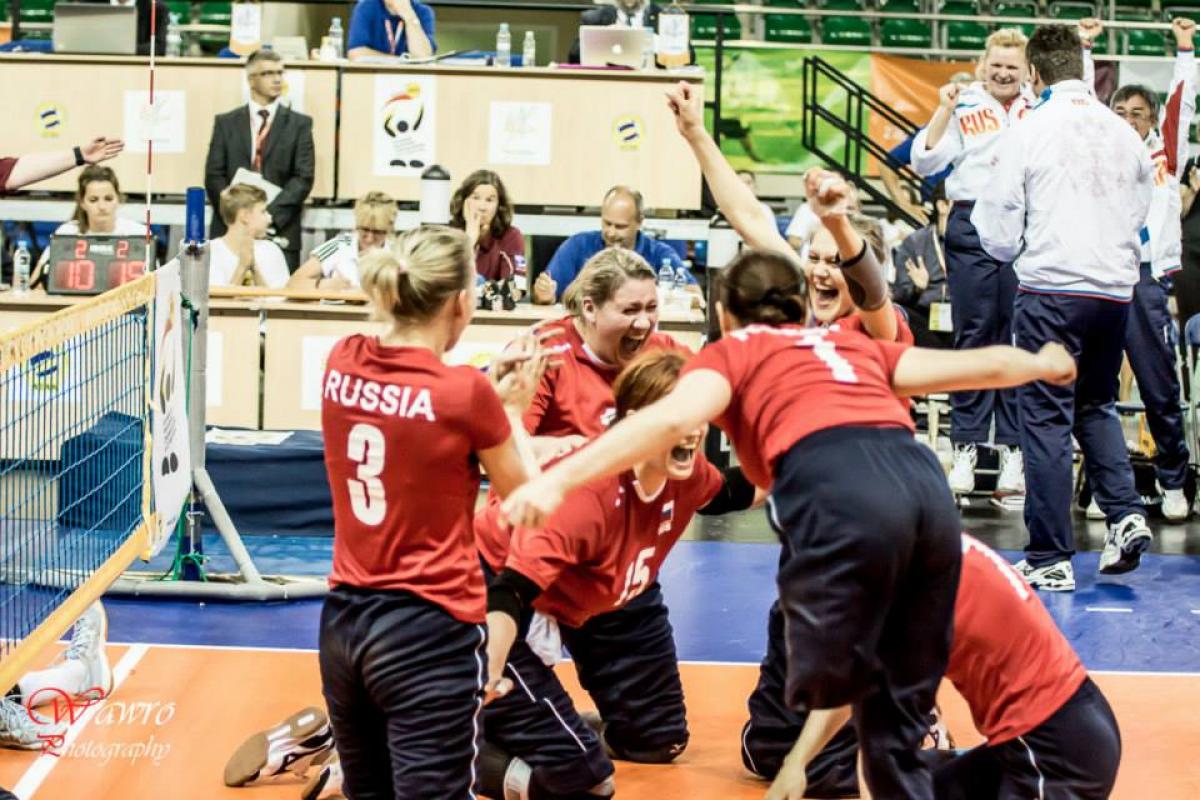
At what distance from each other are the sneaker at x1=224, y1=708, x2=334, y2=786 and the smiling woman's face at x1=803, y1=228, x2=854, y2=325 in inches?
75.4

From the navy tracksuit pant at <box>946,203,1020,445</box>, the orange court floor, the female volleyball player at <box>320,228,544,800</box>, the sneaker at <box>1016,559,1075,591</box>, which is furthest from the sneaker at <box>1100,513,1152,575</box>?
the female volleyball player at <box>320,228,544,800</box>

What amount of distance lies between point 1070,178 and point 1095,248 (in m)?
0.31

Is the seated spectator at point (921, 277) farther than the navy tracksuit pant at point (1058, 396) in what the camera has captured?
Yes

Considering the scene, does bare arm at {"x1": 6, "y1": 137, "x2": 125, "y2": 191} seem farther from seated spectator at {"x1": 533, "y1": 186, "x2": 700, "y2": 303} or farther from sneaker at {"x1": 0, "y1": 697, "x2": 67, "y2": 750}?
seated spectator at {"x1": 533, "y1": 186, "x2": 700, "y2": 303}

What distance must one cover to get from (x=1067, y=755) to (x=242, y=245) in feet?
22.8

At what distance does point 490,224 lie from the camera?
31.2 ft

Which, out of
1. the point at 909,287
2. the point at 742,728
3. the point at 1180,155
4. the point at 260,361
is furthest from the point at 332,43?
the point at 742,728

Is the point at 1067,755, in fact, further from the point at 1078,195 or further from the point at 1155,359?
the point at 1155,359

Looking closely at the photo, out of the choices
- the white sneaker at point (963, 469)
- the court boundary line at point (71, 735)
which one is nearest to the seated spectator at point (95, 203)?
the court boundary line at point (71, 735)

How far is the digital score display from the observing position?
827cm

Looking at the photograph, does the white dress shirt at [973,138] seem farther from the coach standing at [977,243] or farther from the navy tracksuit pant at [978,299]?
the navy tracksuit pant at [978,299]

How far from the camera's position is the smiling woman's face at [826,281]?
16.5ft

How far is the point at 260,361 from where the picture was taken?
9266mm

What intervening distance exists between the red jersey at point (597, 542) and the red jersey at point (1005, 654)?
1.18 meters
